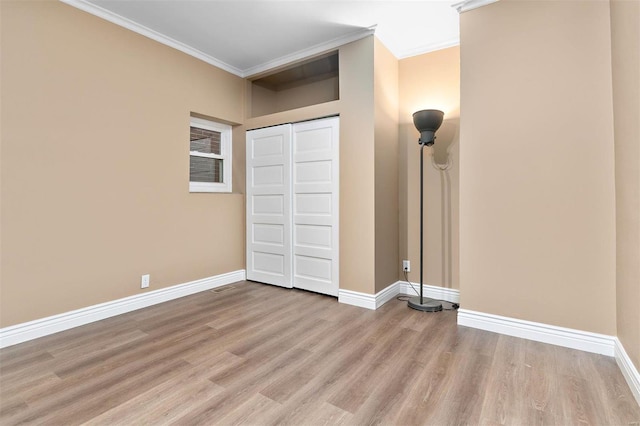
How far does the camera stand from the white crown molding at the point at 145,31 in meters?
2.69

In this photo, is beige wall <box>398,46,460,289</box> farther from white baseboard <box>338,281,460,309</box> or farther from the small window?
the small window

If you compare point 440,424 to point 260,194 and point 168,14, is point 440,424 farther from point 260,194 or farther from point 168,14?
point 168,14

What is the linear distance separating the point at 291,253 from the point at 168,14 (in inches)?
106

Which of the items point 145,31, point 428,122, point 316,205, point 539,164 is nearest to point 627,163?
point 539,164

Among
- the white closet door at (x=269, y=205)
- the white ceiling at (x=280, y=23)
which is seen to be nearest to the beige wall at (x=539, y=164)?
the white ceiling at (x=280, y=23)

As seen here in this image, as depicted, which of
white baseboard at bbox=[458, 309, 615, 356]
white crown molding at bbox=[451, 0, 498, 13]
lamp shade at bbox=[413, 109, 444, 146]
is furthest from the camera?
lamp shade at bbox=[413, 109, 444, 146]

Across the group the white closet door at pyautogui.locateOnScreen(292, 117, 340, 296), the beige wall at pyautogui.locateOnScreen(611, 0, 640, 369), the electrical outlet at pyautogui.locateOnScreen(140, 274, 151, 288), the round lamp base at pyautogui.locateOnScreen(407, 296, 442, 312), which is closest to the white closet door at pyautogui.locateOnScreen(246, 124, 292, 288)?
the white closet door at pyautogui.locateOnScreen(292, 117, 340, 296)

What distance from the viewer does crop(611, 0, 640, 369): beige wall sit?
68.3 inches

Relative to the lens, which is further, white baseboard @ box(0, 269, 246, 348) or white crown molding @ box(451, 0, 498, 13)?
white crown molding @ box(451, 0, 498, 13)

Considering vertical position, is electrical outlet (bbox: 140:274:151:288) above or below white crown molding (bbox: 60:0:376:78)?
below

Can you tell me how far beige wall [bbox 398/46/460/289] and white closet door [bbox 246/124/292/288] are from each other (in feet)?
4.49

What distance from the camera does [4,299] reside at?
2299 mm

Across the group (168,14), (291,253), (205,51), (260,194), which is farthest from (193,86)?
(291,253)

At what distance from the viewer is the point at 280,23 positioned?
3020mm
